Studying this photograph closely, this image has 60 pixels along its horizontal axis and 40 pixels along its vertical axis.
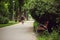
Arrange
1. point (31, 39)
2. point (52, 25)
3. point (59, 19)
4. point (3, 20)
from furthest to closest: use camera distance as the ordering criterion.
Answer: point (3, 20)
point (52, 25)
point (31, 39)
point (59, 19)

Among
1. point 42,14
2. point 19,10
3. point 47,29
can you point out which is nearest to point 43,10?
point 42,14

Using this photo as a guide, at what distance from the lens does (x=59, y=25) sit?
16.4m

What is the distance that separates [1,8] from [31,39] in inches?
1049

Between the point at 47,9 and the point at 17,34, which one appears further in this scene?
the point at 17,34

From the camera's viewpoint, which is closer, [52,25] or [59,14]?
[59,14]

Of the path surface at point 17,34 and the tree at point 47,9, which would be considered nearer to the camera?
the tree at point 47,9

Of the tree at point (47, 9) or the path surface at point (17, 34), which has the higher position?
the tree at point (47, 9)

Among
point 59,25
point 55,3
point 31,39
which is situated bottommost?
point 31,39

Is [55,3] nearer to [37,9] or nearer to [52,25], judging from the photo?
[52,25]

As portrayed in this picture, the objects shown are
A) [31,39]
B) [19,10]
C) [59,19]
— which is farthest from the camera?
Result: [19,10]

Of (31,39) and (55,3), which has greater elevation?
(55,3)

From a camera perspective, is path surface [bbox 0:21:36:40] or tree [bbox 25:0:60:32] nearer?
tree [bbox 25:0:60:32]

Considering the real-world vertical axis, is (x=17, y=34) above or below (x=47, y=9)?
below

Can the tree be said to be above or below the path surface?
above
